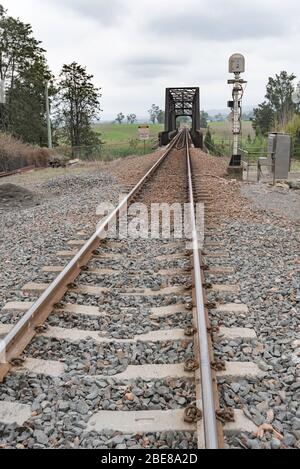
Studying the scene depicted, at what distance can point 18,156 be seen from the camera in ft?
71.2

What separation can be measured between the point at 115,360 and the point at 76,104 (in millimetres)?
44417

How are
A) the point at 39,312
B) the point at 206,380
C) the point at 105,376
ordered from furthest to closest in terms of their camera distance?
the point at 39,312
the point at 105,376
the point at 206,380

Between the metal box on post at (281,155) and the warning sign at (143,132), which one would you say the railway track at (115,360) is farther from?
the warning sign at (143,132)

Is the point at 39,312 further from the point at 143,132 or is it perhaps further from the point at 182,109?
the point at 182,109

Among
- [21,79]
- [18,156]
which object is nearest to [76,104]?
[21,79]

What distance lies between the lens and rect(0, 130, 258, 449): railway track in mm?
2680

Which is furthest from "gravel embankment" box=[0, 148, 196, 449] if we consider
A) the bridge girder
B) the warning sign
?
the bridge girder

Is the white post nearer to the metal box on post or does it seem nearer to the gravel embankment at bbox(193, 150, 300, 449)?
the metal box on post

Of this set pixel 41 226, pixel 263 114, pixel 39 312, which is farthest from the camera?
pixel 263 114

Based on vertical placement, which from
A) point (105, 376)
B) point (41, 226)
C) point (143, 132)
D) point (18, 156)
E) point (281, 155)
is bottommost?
point (105, 376)

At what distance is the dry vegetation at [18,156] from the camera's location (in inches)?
805

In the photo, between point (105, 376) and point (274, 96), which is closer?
point (105, 376)

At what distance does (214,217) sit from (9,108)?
3257 cm

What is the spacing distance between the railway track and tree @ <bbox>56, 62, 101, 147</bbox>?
41871 mm
